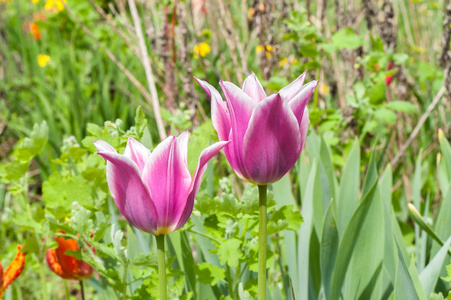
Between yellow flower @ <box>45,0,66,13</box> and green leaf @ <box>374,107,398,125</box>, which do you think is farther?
yellow flower @ <box>45,0,66,13</box>

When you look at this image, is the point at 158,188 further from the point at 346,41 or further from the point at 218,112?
the point at 346,41

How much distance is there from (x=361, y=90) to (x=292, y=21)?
0.33 m

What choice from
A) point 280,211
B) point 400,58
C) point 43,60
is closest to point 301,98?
point 280,211

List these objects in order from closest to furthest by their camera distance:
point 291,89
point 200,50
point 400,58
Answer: point 291,89
point 400,58
point 200,50

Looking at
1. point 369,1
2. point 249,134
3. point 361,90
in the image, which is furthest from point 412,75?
point 249,134

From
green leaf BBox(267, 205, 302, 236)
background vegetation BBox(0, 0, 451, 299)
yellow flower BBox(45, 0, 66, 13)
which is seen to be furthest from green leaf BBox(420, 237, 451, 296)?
yellow flower BBox(45, 0, 66, 13)

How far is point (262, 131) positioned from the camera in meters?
0.64

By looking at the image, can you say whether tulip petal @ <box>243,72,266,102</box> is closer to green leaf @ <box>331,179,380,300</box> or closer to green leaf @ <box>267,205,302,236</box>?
green leaf @ <box>267,205,302,236</box>

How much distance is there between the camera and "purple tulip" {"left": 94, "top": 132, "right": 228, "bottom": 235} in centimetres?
62

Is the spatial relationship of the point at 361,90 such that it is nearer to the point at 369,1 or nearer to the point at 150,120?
the point at 369,1

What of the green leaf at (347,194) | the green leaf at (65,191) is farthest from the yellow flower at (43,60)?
the green leaf at (347,194)

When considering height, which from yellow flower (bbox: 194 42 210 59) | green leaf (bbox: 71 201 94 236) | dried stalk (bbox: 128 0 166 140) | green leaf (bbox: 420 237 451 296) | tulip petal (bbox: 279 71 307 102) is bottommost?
green leaf (bbox: 420 237 451 296)

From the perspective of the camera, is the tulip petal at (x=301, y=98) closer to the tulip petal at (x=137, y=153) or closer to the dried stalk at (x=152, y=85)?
the tulip petal at (x=137, y=153)

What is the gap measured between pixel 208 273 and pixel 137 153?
36 centimetres
